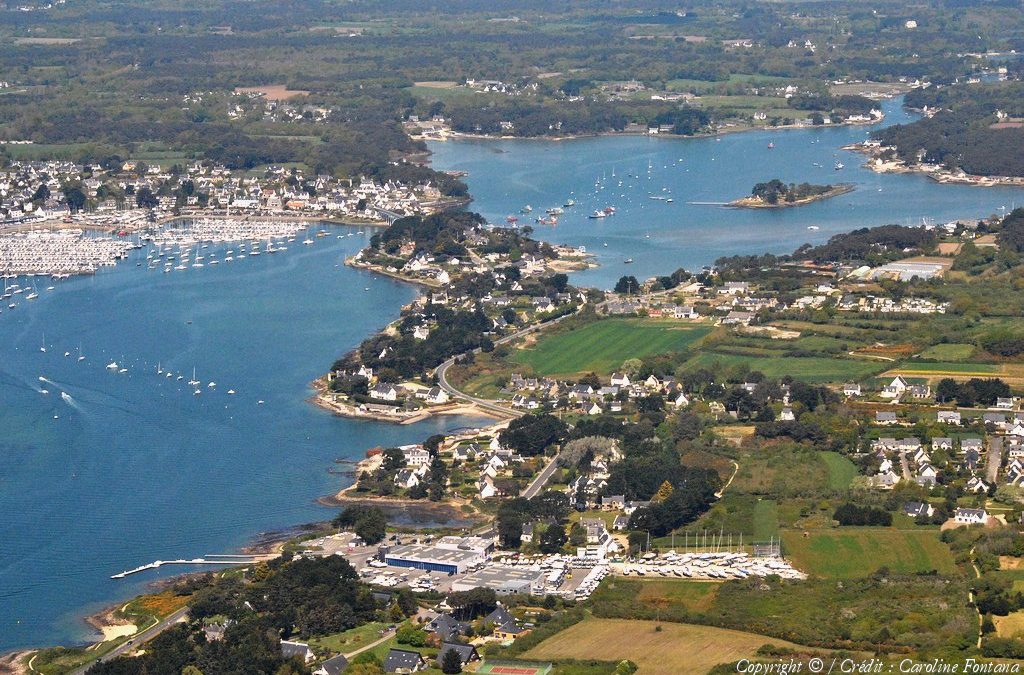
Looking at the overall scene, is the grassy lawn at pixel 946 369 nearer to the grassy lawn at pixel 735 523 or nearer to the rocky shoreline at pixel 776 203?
the grassy lawn at pixel 735 523

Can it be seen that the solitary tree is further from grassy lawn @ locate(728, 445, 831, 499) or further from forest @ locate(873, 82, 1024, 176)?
forest @ locate(873, 82, 1024, 176)

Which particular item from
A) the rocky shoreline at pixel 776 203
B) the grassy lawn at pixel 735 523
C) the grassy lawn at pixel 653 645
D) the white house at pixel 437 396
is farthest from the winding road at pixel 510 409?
the rocky shoreline at pixel 776 203

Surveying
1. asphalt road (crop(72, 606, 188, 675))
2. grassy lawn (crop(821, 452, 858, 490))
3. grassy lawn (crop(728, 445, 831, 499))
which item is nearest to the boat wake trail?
asphalt road (crop(72, 606, 188, 675))

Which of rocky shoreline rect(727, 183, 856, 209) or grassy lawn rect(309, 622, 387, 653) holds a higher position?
grassy lawn rect(309, 622, 387, 653)

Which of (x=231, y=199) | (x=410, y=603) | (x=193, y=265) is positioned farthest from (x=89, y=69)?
(x=410, y=603)

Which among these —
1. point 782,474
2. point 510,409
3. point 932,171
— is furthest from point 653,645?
point 932,171

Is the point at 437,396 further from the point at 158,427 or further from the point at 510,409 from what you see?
the point at 158,427
